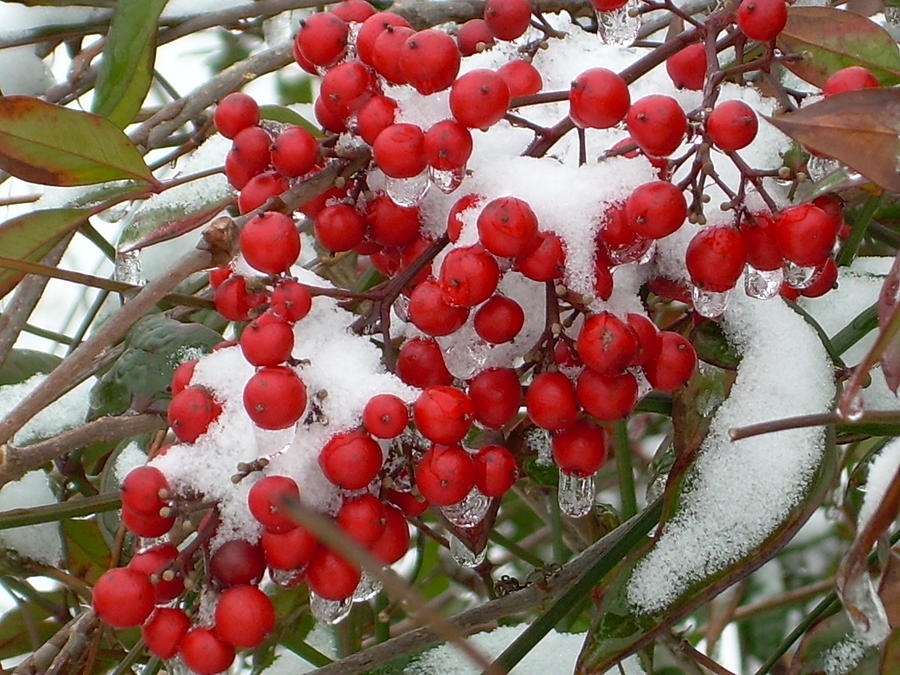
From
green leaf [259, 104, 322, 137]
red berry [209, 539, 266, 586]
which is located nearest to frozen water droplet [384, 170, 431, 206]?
red berry [209, 539, 266, 586]

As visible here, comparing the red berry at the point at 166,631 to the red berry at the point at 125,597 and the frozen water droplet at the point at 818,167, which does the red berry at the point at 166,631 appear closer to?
the red berry at the point at 125,597

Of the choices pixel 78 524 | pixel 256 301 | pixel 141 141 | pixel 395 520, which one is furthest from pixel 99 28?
pixel 395 520

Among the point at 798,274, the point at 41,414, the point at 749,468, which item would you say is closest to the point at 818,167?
the point at 798,274

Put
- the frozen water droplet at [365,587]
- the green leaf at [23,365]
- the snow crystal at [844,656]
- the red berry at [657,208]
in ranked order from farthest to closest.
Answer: the green leaf at [23,365], the snow crystal at [844,656], the frozen water droplet at [365,587], the red berry at [657,208]

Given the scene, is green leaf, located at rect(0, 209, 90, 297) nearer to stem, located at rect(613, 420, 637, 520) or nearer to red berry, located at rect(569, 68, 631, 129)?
red berry, located at rect(569, 68, 631, 129)

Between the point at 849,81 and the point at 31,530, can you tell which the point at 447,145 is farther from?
the point at 31,530

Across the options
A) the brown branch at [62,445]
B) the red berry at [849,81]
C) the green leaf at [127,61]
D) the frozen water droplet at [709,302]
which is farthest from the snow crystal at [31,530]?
the red berry at [849,81]
